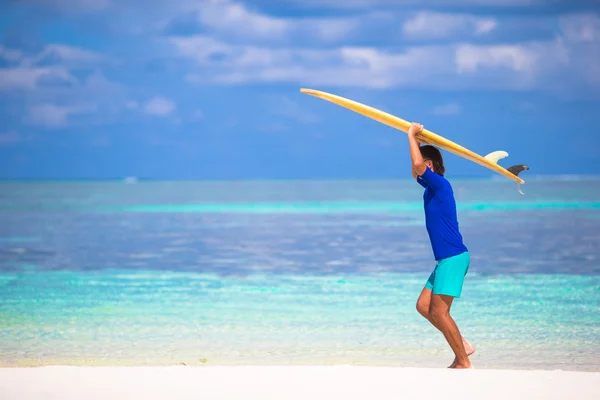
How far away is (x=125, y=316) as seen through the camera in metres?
11.0

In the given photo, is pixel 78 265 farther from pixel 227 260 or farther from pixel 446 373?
pixel 446 373

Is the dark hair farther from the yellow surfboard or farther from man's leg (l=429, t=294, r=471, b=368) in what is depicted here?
man's leg (l=429, t=294, r=471, b=368)

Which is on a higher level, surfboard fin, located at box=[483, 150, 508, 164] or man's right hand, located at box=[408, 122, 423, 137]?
man's right hand, located at box=[408, 122, 423, 137]

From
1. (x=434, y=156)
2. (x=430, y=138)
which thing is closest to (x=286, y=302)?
(x=430, y=138)

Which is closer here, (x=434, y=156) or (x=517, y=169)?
(x=434, y=156)

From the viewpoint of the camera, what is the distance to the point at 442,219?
5.98m

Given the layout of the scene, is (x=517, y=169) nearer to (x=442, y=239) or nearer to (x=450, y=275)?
(x=442, y=239)

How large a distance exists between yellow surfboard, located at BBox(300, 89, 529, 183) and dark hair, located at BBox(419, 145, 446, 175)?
0.36 ft

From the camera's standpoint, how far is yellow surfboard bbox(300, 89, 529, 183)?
6.32m

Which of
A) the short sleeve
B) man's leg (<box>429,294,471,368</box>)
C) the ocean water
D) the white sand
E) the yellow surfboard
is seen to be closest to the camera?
the white sand

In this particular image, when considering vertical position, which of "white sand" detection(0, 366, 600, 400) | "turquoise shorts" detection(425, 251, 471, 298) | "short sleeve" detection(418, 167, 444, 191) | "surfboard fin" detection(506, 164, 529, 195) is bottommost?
"white sand" detection(0, 366, 600, 400)

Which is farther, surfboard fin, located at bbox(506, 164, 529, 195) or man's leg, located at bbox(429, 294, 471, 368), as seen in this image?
surfboard fin, located at bbox(506, 164, 529, 195)

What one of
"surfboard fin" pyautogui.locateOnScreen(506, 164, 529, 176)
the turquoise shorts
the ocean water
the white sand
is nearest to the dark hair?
the turquoise shorts

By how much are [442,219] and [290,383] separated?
1.45 m
